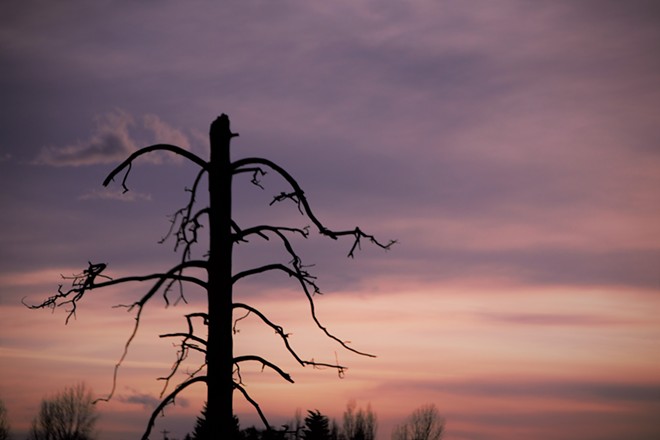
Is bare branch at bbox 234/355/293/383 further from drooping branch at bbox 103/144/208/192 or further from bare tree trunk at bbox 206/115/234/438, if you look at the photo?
drooping branch at bbox 103/144/208/192

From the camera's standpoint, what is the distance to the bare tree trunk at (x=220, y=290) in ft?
30.5

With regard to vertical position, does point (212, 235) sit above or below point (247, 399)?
above

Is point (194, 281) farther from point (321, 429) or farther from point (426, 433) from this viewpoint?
point (426, 433)

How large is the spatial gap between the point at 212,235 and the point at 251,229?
1.76 ft

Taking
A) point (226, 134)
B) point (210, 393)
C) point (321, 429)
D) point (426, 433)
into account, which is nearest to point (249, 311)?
point (210, 393)

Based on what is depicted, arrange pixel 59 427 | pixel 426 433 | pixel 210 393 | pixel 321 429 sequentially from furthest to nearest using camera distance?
pixel 59 427 < pixel 426 433 < pixel 321 429 < pixel 210 393

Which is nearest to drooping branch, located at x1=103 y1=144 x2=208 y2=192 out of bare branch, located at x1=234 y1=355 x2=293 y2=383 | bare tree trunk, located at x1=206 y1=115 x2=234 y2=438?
bare tree trunk, located at x1=206 y1=115 x2=234 y2=438

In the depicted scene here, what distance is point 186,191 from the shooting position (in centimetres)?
973

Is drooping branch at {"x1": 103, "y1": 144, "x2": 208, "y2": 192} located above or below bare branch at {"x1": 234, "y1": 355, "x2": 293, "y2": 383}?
above

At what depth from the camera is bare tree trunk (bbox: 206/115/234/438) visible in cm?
930

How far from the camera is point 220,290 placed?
949cm

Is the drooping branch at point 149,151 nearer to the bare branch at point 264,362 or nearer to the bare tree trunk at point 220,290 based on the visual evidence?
the bare tree trunk at point 220,290

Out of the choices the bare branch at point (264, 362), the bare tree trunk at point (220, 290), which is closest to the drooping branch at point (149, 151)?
the bare tree trunk at point (220, 290)

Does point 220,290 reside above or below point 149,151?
below
